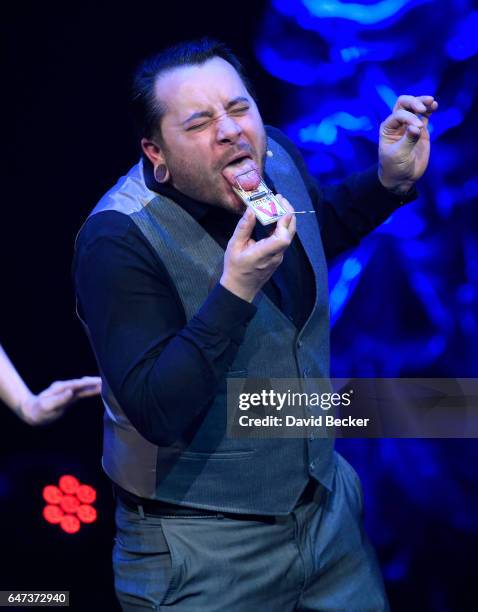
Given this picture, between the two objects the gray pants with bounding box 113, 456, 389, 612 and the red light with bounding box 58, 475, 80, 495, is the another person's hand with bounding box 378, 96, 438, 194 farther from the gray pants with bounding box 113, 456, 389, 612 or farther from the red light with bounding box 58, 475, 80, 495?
the red light with bounding box 58, 475, 80, 495

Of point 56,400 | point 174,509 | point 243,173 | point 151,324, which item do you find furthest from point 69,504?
point 243,173

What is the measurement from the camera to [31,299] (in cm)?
226

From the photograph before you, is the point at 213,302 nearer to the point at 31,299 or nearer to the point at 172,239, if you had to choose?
the point at 172,239

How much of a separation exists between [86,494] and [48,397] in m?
0.51

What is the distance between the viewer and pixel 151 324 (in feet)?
4.78

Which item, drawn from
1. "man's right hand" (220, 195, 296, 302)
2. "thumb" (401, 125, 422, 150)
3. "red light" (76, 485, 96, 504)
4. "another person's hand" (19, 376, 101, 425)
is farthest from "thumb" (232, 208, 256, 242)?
"red light" (76, 485, 96, 504)

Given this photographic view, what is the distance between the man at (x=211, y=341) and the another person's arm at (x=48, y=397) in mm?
195

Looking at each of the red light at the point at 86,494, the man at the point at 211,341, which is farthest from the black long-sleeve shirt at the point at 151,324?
the red light at the point at 86,494

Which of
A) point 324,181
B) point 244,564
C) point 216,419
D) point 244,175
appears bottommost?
point 244,564

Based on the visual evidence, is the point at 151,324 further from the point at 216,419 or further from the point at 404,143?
the point at 404,143

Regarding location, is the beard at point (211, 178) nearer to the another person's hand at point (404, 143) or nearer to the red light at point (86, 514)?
the another person's hand at point (404, 143)

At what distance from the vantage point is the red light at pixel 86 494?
235 cm

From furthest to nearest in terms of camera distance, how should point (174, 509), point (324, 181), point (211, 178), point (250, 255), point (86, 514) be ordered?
1. point (86, 514)
2. point (324, 181)
3. point (174, 509)
4. point (211, 178)
5. point (250, 255)

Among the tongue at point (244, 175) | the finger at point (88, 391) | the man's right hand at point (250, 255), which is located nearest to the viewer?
the man's right hand at point (250, 255)
